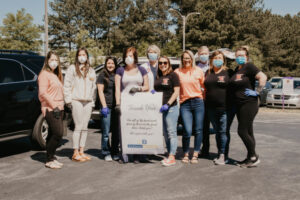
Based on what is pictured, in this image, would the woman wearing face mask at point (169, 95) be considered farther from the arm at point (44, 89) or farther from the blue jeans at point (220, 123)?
the arm at point (44, 89)

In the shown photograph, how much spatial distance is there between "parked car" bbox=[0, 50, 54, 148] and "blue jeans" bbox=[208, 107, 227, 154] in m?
3.14

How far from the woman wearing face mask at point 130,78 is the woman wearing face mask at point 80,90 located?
530mm

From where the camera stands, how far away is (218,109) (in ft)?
17.5

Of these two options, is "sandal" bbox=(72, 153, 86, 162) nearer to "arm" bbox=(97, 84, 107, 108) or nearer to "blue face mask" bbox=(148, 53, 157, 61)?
"arm" bbox=(97, 84, 107, 108)

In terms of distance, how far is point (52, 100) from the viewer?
5148mm

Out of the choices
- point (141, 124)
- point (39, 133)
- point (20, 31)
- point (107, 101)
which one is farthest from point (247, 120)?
point (20, 31)

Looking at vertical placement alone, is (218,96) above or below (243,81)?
below

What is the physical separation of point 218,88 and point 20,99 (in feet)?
11.2

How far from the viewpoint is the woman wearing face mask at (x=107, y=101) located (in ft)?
18.2

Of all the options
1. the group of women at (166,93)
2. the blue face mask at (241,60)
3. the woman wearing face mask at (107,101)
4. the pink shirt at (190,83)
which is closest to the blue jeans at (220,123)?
the group of women at (166,93)

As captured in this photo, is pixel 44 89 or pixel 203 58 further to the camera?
pixel 203 58

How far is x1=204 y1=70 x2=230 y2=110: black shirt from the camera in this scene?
5.28m

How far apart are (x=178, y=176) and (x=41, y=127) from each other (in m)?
2.87

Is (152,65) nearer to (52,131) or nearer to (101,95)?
(101,95)
